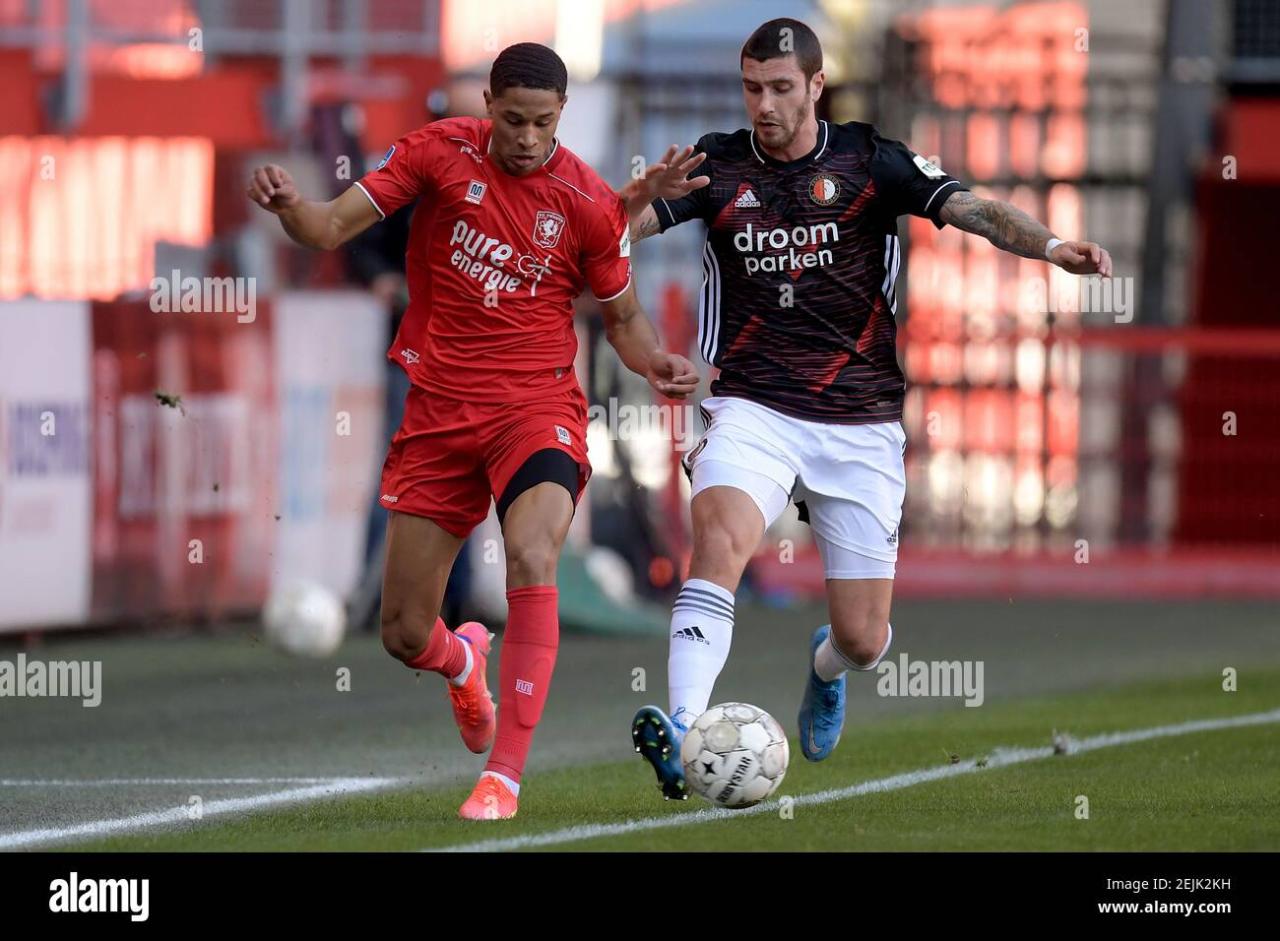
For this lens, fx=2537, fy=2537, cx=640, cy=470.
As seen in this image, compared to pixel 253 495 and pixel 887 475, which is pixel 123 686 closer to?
pixel 253 495

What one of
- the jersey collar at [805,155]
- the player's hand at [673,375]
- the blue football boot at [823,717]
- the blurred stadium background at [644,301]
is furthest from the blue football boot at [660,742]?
the blurred stadium background at [644,301]

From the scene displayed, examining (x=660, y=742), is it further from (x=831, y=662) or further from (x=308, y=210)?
(x=308, y=210)

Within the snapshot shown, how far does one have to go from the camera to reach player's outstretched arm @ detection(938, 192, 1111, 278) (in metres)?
7.65

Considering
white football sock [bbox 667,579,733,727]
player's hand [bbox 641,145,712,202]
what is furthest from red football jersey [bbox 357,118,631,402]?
white football sock [bbox 667,579,733,727]

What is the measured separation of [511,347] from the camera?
26.0 ft

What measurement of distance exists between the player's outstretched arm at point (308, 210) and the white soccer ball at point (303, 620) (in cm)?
523

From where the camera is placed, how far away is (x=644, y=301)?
2098 centimetres

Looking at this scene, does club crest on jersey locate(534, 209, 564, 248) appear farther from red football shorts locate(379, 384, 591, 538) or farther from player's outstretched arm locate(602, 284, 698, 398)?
red football shorts locate(379, 384, 591, 538)

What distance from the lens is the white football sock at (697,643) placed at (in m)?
7.55

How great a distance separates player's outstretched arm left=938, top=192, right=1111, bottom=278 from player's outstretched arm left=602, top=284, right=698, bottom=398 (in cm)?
98

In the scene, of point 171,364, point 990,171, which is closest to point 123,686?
point 171,364

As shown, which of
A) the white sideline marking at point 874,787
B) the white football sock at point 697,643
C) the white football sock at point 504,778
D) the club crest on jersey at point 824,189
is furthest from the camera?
the club crest on jersey at point 824,189

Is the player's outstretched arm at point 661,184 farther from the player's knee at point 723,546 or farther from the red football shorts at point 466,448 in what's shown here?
the player's knee at point 723,546

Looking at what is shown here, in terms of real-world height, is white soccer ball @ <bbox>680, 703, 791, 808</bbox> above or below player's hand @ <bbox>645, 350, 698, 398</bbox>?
below
